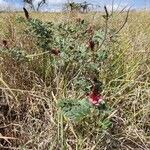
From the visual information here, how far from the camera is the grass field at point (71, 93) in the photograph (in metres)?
2.44

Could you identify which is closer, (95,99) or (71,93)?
(95,99)

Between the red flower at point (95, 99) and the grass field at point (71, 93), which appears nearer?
the red flower at point (95, 99)

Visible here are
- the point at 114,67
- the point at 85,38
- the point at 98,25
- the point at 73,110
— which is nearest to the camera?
the point at 73,110

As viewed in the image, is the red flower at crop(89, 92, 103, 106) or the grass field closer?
the red flower at crop(89, 92, 103, 106)

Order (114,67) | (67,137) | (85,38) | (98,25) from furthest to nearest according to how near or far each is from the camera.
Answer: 1. (98,25)
2. (85,38)
3. (114,67)
4. (67,137)

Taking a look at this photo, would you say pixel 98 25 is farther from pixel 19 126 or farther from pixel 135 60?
pixel 19 126

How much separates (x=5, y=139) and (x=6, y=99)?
0.31m

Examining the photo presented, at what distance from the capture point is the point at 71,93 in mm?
2766

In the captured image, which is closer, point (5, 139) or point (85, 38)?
point (5, 139)

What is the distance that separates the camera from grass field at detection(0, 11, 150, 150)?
2.44 metres

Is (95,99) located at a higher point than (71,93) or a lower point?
higher

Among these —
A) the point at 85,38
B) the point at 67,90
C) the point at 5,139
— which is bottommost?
the point at 5,139

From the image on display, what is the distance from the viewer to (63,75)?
2783mm

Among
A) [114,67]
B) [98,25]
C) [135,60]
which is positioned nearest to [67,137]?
[114,67]
